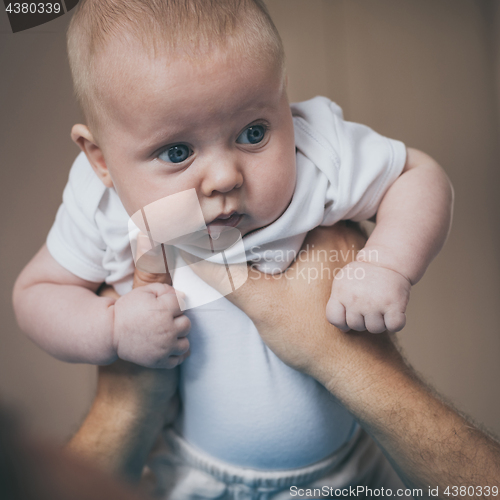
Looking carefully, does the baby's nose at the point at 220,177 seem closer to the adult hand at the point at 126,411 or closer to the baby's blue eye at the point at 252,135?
the baby's blue eye at the point at 252,135

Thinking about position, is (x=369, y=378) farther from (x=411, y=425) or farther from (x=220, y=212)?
(x=220, y=212)

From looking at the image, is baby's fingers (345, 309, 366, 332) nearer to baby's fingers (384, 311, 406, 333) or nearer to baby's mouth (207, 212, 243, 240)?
baby's fingers (384, 311, 406, 333)

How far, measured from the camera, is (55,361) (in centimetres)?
54

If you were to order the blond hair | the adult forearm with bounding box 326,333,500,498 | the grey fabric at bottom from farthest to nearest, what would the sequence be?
the grey fabric at bottom, the adult forearm with bounding box 326,333,500,498, the blond hair

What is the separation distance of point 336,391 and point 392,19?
529 millimetres

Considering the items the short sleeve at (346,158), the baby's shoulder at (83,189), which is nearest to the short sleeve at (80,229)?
the baby's shoulder at (83,189)

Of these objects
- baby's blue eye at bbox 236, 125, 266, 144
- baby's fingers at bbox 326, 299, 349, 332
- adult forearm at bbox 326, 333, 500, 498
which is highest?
baby's blue eye at bbox 236, 125, 266, 144

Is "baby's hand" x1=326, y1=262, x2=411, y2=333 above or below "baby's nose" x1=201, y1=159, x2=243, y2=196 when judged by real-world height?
below

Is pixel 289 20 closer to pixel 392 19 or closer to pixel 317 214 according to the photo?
pixel 392 19

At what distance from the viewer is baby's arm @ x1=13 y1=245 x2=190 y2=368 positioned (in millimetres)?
497

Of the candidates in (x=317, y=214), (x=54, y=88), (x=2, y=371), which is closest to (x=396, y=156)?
(x=317, y=214)

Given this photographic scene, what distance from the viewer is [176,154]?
0.41 metres

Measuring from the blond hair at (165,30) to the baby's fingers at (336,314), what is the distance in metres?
0.23

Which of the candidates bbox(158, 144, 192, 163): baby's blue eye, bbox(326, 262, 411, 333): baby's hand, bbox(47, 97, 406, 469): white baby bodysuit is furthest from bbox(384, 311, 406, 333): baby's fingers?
bbox(158, 144, 192, 163): baby's blue eye
